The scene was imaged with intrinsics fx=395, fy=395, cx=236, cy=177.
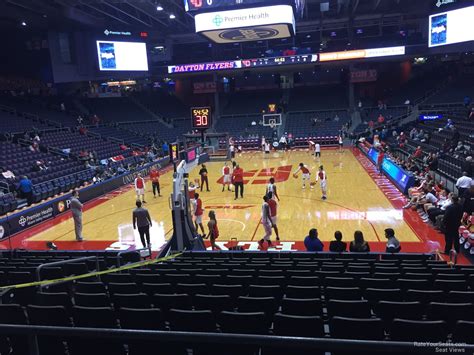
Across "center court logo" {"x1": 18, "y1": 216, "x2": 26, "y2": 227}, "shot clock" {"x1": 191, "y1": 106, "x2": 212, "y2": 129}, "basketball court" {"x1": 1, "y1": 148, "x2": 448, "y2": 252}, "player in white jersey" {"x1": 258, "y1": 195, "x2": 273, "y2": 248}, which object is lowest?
"basketball court" {"x1": 1, "y1": 148, "x2": 448, "y2": 252}

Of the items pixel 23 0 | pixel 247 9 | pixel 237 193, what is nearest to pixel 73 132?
pixel 23 0

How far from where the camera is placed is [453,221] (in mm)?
10094

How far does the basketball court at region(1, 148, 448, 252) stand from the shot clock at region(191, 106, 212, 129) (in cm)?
388

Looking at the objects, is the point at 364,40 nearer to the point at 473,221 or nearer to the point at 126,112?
the point at 126,112

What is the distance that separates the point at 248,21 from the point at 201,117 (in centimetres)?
495

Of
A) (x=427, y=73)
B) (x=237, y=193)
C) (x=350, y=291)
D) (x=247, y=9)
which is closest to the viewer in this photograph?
(x=350, y=291)

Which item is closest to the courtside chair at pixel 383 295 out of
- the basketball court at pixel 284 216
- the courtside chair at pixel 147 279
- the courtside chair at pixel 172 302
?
the courtside chair at pixel 172 302

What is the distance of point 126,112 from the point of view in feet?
150

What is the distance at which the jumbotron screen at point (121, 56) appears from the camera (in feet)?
116

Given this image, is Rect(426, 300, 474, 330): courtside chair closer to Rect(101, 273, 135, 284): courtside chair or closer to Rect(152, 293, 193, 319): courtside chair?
Rect(152, 293, 193, 319): courtside chair

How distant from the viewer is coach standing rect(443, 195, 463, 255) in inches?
395

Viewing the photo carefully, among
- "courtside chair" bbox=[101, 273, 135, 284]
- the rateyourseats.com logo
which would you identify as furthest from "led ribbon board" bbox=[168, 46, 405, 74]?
"courtside chair" bbox=[101, 273, 135, 284]

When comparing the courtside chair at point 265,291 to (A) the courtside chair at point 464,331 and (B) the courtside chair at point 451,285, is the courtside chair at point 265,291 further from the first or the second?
(B) the courtside chair at point 451,285

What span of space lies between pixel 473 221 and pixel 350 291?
757 centimetres
